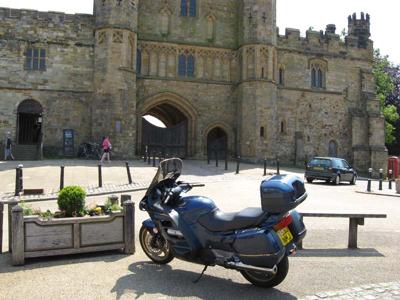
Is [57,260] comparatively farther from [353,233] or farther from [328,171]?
[328,171]

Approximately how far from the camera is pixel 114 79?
24.8 meters

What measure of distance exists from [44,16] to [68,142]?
7.93 m

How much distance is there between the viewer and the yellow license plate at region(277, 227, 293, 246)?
455cm

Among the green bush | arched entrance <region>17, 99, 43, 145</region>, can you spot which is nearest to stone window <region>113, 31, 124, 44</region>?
arched entrance <region>17, 99, 43, 145</region>

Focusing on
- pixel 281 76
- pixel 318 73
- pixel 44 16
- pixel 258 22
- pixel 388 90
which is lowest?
pixel 281 76

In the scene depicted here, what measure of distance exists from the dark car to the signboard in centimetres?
1433

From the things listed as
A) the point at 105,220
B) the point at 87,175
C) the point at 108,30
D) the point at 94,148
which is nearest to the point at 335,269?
the point at 105,220

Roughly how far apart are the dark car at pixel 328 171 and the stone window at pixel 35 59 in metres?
17.2

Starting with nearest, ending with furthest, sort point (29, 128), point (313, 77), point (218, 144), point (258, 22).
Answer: point (258, 22), point (218, 144), point (29, 128), point (313, 77)

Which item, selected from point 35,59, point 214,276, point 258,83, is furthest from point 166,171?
point 35,59

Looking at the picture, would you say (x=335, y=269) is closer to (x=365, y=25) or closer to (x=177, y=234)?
(x=177, y=234)

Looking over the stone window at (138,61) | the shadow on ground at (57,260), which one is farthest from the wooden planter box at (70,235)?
the stone window at (138,61)

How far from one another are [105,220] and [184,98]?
22416mm

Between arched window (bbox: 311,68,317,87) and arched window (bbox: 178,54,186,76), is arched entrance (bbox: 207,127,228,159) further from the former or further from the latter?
arched window (bbox: 311,68,317,87)
